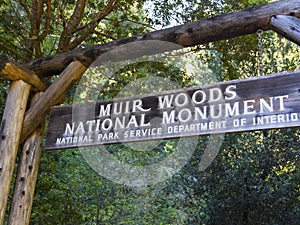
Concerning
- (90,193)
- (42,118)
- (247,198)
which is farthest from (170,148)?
(42,118)

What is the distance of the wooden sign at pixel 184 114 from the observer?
7.08ft

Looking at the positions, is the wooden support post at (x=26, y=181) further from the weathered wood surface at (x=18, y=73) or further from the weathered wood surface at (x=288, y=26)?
the weathered wood surface at (x=288, y=26)

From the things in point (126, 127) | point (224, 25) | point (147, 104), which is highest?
point (224, 25)

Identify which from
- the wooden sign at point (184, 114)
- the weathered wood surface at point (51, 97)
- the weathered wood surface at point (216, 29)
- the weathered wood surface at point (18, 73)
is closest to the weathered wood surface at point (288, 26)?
the weathered wood surface at point (216, 29)

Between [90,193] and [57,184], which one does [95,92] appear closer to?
[57,184]

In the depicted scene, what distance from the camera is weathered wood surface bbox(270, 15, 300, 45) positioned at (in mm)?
2199

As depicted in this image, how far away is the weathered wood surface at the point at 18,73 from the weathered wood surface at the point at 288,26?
195 cm

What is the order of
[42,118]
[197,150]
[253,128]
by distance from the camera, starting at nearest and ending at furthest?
1. [253,128]
2. [42,118]
3. [197,150]

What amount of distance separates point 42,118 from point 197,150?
2.91m

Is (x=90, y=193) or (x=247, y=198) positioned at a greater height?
(x=90, y=193)

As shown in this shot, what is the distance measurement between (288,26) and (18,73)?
2085 millimetres

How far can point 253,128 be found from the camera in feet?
7.04

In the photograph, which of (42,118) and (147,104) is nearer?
(147,104)

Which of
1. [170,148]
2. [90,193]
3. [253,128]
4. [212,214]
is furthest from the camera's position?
[170,148]
